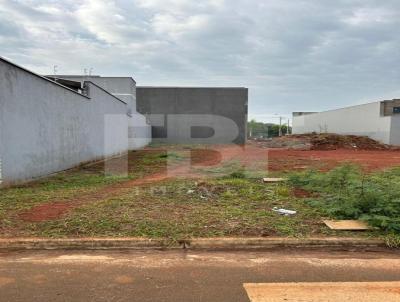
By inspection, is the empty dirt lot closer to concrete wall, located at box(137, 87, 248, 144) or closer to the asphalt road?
the asphalt road

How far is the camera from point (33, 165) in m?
11.0

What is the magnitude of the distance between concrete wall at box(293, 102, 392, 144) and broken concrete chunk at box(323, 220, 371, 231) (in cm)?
2946

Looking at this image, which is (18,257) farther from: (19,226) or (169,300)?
(169,300)

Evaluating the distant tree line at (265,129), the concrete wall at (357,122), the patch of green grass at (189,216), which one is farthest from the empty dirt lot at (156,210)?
the distant tree line at (265,129)

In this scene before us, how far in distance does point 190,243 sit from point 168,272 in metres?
1.00

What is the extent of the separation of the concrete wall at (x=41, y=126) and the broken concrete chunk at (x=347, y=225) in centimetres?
735

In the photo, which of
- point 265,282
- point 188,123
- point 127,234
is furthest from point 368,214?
point 188,123

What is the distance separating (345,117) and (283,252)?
137ft

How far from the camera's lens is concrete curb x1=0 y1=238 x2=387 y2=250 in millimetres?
5328

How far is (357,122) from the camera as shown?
40062 millimetres

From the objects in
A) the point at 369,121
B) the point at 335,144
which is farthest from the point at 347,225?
the point at 369,121

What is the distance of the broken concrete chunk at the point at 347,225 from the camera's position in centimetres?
602

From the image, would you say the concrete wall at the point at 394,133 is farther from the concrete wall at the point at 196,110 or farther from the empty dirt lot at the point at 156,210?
the empty dirt lot at the point at 156,210

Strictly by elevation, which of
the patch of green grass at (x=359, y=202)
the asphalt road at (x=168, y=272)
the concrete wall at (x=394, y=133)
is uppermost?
the concrete wall at (x=394, y=133)
